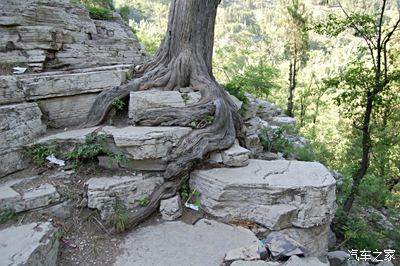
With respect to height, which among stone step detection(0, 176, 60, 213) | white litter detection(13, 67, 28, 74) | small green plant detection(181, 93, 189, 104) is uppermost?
white litter detection(13, 67, 28, 74)

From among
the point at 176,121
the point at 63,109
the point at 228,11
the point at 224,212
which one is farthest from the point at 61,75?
the point at 228,11

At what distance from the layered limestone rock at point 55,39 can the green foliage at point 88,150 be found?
231 cm

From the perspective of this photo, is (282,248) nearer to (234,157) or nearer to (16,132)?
(234,157)

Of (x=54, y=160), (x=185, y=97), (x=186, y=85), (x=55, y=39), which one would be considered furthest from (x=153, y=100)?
(x=55, y=39)

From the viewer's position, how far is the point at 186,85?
584cm

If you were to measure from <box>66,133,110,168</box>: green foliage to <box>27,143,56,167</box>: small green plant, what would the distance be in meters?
0.27

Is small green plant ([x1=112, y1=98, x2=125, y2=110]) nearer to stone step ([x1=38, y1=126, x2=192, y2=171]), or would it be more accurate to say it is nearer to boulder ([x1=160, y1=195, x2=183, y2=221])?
stone step ([x1=38, y1=126, x2=192, y2=171])

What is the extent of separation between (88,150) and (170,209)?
1.46 meters

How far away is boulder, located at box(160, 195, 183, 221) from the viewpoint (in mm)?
4547

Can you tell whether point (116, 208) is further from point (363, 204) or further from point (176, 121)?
point (363, 204)

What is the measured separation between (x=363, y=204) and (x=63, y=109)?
778 centimetres

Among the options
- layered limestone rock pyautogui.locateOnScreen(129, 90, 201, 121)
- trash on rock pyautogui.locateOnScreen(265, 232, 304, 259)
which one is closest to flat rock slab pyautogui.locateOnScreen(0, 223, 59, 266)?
layered limestone rock pyautogui.locateOnScreen(129, 90, 201, 121)

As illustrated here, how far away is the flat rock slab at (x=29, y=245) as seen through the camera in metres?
3.14

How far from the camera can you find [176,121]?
5062 mm
